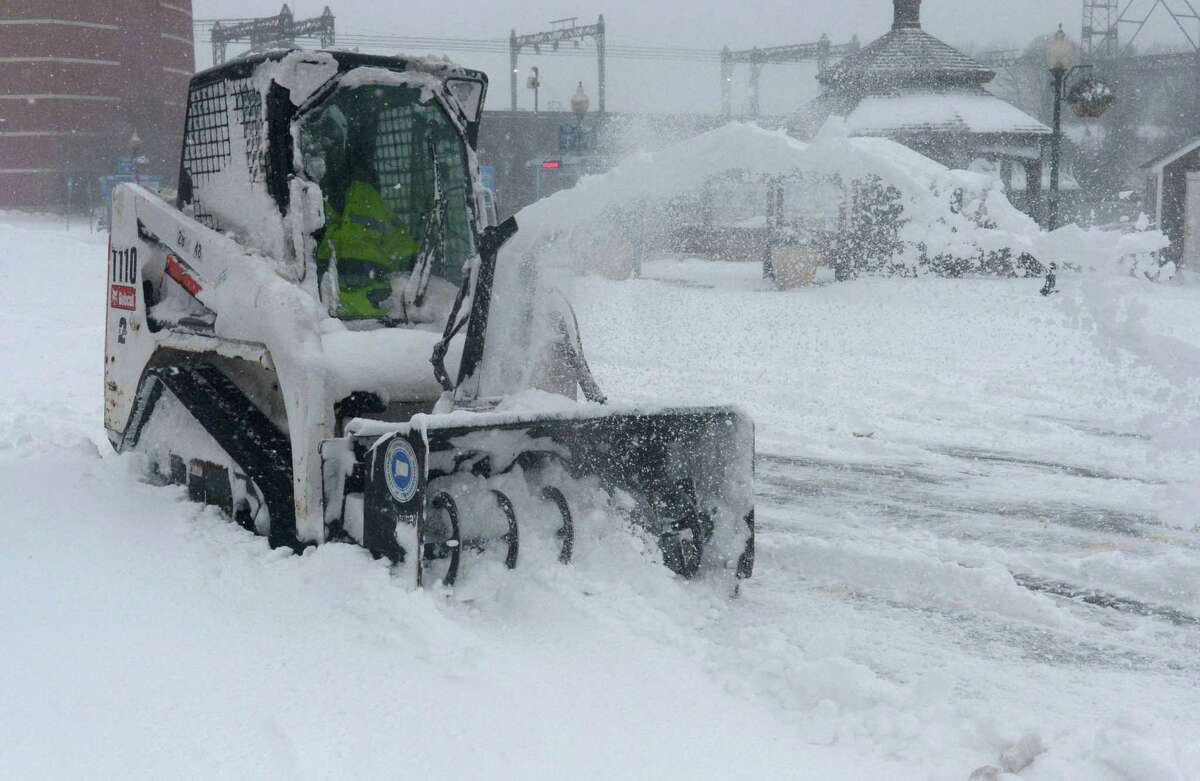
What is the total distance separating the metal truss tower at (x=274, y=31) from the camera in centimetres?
4706

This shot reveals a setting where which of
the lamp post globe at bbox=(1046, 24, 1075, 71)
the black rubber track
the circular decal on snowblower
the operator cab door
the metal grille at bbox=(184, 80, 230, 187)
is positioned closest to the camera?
the circular decal on snowblower

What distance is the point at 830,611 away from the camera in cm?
534

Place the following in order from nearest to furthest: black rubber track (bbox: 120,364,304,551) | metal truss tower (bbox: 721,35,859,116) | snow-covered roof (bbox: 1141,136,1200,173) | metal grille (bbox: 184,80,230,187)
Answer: black rubber track (bbox: 120,364,304,551), metal grille (bbox: 184,80,230,187), snow-covered roof (bbox: 1141,136,1200,173), metal truss tower (bbox: 721,35,859,116)

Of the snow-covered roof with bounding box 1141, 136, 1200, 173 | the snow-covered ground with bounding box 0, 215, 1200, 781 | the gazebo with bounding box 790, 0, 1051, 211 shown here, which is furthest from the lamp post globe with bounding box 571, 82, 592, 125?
the snow-covered ground with bounding box 0, 215, 1200, 781

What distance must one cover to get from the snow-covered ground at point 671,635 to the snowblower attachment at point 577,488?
0.59 ft

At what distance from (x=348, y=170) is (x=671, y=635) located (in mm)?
2850

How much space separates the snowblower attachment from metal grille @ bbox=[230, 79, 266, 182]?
1.50m

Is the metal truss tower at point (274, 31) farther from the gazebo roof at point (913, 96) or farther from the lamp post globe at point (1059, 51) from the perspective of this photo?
the lamp post globe at point (1059, 51)

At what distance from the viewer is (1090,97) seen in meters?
20.7

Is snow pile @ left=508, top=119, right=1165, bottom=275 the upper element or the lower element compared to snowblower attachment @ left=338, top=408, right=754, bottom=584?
upper

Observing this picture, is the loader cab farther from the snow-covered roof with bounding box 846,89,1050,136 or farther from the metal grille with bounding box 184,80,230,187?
the snow-covered roof with bounding box 846,89,1050,136

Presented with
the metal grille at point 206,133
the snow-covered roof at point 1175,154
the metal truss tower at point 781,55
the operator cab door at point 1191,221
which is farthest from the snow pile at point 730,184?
the metal truss tower at point 781,55

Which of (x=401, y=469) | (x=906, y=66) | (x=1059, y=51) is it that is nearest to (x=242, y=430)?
(x=401, y=469)

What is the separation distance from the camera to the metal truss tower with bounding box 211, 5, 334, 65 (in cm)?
4706
